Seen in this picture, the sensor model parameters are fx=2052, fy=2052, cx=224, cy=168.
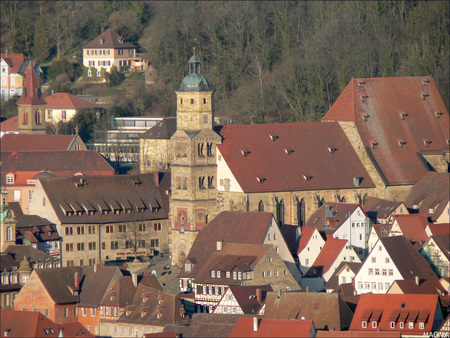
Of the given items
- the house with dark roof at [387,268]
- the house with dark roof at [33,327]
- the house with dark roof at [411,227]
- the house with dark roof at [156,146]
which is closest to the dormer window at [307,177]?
the house with dark roof at [411,227]

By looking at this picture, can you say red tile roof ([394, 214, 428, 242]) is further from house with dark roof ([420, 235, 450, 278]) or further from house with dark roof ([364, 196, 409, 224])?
house with dark roof ([420, 235, 450, 278])

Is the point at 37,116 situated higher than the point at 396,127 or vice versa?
the point at 37,116

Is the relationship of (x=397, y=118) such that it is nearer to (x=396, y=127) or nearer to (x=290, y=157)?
(x=396, y=127)

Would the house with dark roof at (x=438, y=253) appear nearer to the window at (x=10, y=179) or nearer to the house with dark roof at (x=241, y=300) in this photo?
the house with dark roof at (x=241, y=300)

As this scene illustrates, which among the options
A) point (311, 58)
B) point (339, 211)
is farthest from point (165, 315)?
point (311, 58)

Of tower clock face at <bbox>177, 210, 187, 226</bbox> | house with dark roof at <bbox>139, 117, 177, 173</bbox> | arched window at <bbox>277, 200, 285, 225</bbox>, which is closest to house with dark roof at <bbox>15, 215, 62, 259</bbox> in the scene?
tower clock face at <bbox>177, 210, 187, 226</bbox>

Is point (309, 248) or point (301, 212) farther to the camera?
point (301, 212)

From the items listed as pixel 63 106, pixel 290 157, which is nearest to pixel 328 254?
pixel 290 157
